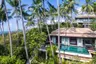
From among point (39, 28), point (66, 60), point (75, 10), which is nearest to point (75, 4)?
point (75, 10)

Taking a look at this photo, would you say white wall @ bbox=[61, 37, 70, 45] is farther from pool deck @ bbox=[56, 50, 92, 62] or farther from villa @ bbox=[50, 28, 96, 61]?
pool deck @ bbox=[56, 50, 92, 62]

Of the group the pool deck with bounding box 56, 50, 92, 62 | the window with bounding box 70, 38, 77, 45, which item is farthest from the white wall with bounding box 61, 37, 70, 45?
the pool deck with bounding box 56, 50, 92, 62

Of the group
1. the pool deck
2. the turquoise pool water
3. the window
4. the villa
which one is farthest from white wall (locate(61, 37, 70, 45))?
the pool deck

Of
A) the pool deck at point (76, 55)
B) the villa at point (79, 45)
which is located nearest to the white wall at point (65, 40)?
the villa at point (79, 45)

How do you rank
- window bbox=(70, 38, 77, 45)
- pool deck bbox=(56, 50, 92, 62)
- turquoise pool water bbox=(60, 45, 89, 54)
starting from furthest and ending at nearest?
window bbox=(70, 38, 77, 45)
turquoise pool water bbox=(60, 45, 89, 54)
pool deck bbox=(56, 50, 92, 62)

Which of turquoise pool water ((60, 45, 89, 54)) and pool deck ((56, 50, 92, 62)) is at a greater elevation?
turquoise pool water ((60, 45, 89, 54))

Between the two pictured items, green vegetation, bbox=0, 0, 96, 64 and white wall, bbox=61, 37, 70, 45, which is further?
white wall, bbox=61, 37, 70, 45

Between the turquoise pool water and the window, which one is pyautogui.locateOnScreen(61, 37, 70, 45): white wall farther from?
the turquoise pool water

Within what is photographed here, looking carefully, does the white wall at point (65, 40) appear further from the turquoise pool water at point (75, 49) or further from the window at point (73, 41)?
the turquoise pool water at point (75, 49)

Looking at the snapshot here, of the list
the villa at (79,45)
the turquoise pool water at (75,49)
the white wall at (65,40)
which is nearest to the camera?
the turquoise pool water at (75,49)

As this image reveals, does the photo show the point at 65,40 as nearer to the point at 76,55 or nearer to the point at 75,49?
the point at 75,49

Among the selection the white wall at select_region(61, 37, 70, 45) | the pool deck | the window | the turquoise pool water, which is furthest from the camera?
the white wall at select_region(61, 37, 70, 45)

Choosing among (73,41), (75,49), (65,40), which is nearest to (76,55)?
(75,49)
